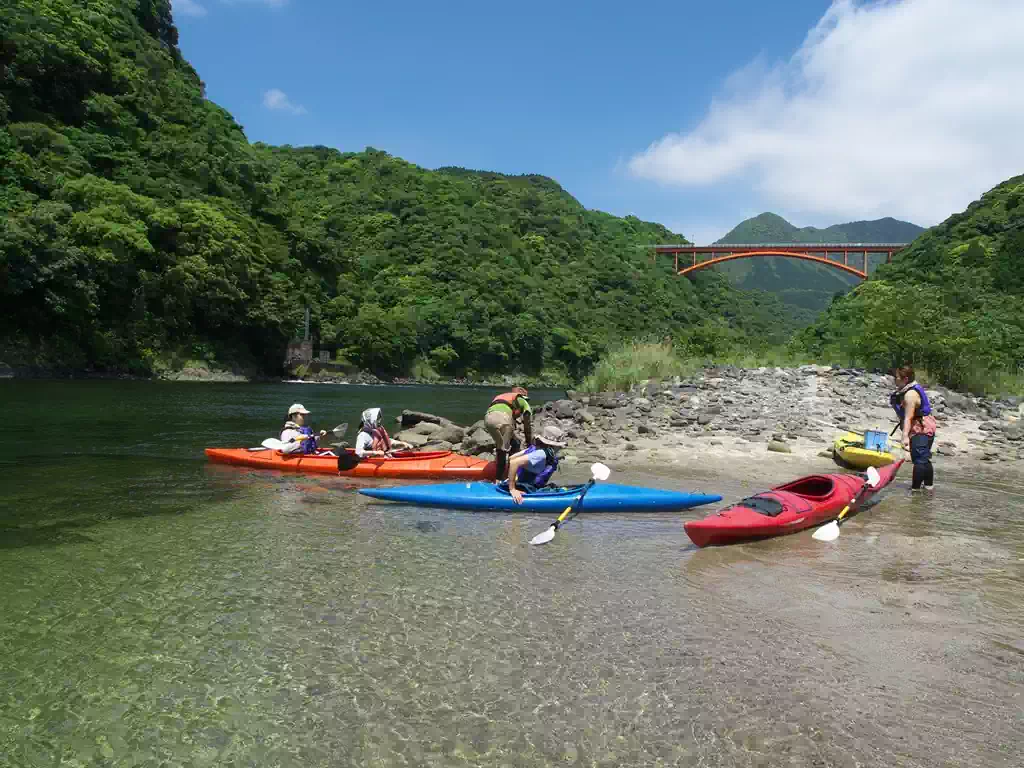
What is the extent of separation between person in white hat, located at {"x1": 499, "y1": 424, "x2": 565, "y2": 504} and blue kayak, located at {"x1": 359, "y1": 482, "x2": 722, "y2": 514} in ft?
0.65

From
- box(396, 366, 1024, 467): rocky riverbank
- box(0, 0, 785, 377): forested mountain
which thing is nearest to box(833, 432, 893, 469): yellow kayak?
box(396, 366, 1024, 467): rocky riverbank

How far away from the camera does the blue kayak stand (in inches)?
311

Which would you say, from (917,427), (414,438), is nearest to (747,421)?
(917,427)

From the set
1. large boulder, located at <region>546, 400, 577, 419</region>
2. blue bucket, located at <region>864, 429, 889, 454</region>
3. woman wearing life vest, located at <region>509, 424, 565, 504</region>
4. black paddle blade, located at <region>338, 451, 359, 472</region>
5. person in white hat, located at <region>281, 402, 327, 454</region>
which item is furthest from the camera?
large boulder, located at <region>546, 400, 577, 419</region>

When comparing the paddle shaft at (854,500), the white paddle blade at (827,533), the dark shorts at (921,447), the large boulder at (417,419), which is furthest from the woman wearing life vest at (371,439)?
the dark shorts at (921,447)

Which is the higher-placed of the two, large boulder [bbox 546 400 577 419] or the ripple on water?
large boulder [bbox 546 400 577 419]

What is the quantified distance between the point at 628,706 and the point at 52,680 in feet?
10.1

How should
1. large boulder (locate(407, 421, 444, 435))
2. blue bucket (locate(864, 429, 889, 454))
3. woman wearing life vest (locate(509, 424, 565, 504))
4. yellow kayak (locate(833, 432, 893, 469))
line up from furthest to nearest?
large boulder (locate(407, 421, 444, 435))
blue bucket (locate(864, 429, 889, 454))
yellow kayak (locate(833, 432, 893, 469))
woman wearing life vest (locate(509, 424, 565, 504))

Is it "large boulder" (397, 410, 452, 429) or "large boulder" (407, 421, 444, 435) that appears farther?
"large boulder" (397, 410, 452, 429)

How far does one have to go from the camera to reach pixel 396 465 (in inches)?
405

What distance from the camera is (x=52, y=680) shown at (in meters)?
3.55

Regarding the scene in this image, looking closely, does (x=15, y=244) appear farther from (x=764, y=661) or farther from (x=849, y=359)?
(x=764, y=661)

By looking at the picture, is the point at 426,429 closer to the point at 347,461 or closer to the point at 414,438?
the point at 414,438

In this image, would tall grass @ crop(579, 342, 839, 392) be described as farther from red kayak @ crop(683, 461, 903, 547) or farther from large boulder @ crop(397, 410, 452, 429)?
red kayak @ crop(683, 461, 903, 547)
